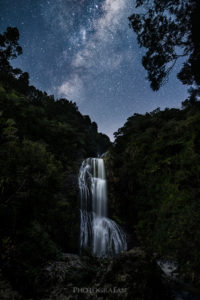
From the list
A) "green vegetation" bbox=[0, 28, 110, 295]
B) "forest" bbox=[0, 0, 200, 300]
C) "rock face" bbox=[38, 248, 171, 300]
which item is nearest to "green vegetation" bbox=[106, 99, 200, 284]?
"forest" bbox=[0, 0, 200, 300]

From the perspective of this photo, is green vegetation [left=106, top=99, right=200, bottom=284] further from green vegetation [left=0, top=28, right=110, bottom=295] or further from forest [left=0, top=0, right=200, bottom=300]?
green vegetation [left=0, top=28, right=110, bottom=295]

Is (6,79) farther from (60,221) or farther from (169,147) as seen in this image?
(169,147)

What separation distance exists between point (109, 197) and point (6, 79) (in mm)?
16477

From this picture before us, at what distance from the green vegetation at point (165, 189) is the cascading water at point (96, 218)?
2.92 feet

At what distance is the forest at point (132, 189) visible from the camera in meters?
3.64

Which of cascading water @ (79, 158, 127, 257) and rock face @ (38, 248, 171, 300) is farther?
cascading water @ (79, 158, 127, 257)

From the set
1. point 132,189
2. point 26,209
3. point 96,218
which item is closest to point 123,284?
point 26,209

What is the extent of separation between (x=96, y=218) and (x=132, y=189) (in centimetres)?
374

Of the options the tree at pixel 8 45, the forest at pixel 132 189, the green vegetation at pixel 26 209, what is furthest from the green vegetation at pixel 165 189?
the tree at pixel 8 45

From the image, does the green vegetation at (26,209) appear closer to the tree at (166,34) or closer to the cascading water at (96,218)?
the cascading water at (96,218)

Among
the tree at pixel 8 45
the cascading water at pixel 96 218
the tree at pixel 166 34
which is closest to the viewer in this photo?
the tree at pixel 166 34

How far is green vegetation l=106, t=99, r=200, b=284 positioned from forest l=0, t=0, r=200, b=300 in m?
0.04

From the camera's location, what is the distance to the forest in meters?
3.64

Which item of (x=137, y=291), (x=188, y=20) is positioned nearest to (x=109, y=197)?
(x=137, y=291)
